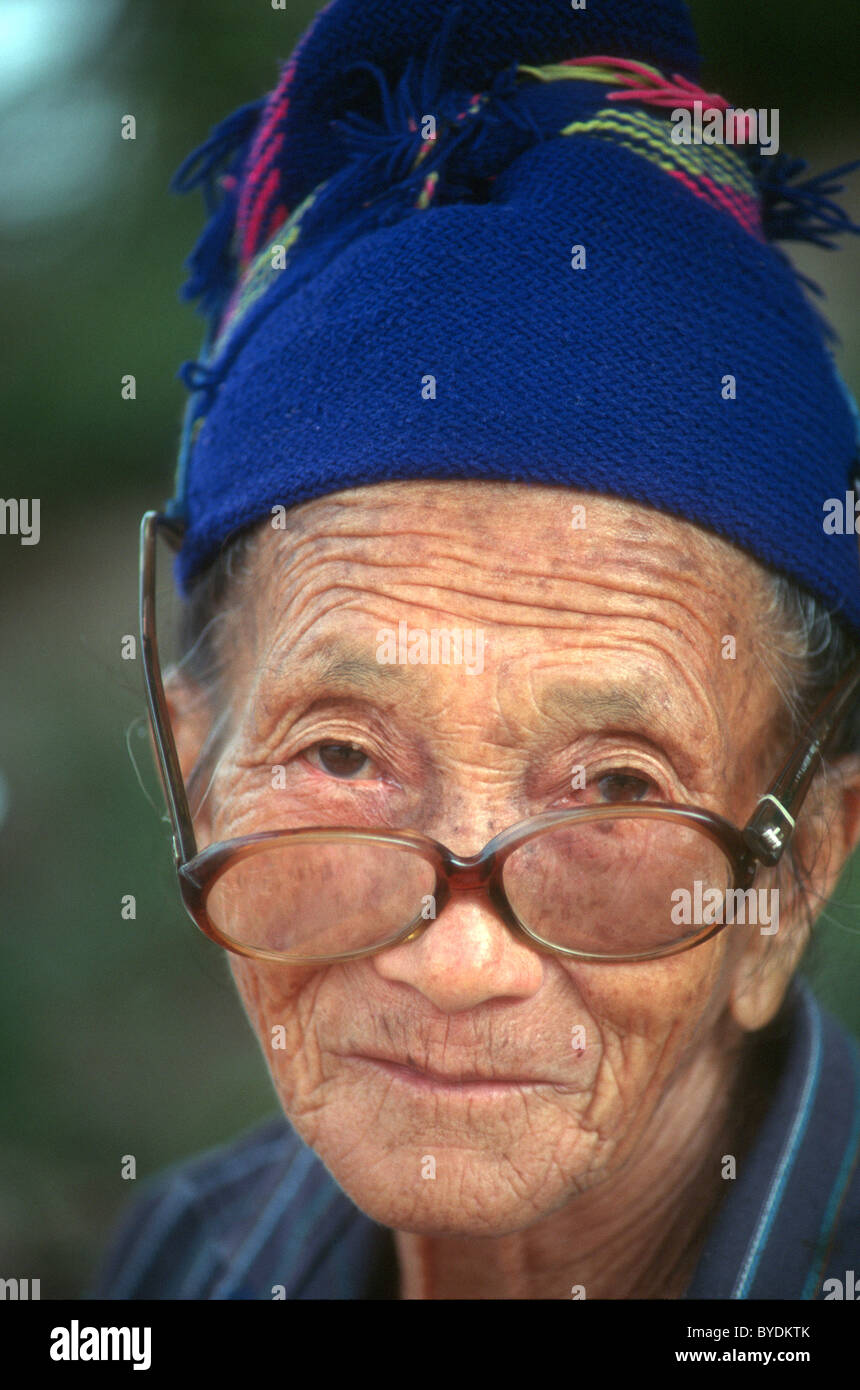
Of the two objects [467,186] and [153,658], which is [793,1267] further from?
[467,186]

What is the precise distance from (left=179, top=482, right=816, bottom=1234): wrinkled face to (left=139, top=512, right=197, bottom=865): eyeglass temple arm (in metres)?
0.16

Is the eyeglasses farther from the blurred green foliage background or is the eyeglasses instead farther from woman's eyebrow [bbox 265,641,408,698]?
the blurred green foliage background

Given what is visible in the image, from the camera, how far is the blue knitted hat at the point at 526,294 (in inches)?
56.6

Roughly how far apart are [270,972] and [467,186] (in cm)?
120

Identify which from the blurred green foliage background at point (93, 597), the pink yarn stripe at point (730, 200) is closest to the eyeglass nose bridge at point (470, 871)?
the pink yarn stripe at point (730, 200)

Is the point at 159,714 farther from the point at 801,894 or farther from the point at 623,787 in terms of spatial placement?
the point at 801,894

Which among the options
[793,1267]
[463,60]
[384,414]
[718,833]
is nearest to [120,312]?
[463,60]

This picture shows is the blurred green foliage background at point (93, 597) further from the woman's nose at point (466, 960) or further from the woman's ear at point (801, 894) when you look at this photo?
the woman's nose at point (466, 960)

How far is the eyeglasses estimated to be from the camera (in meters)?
1.39

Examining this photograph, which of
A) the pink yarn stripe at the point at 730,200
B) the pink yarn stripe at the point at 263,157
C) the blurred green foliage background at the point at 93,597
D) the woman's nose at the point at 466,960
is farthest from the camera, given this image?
the blurred green foliage background at the point at 93,597

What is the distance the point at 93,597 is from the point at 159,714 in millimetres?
2242

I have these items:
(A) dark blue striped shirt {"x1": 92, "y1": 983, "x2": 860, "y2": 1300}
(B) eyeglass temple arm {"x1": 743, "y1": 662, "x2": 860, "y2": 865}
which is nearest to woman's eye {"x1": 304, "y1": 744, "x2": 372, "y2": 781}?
(B) eyeglass temple arm {"x1": 743, "y1": 662, "x2": 860, "y2": 865}

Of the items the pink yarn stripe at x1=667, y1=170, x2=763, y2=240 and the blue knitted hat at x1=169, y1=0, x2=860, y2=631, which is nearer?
the blue knitted hat at x1=169, y1=0, x2=860, y2=631

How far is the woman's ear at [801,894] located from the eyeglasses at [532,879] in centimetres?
14
